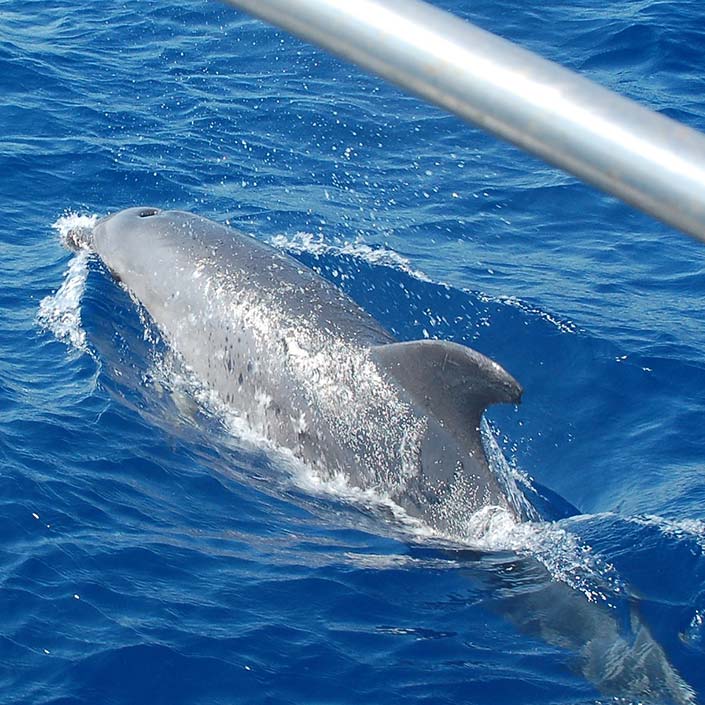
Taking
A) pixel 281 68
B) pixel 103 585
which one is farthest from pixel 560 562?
pixel 281 68

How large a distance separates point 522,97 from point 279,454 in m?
8.73

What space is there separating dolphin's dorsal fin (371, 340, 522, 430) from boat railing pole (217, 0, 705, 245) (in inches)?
253

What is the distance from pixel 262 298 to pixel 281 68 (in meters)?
9.74

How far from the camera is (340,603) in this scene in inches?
314

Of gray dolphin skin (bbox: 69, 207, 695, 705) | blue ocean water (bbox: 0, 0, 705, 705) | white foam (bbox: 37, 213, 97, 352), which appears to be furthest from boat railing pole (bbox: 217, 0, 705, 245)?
white foam (bbox: 37, 213, 97, 352)

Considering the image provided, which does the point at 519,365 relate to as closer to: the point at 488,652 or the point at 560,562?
the point at 560,562

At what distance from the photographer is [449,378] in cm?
880

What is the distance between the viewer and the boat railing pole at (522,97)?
1.60 metres

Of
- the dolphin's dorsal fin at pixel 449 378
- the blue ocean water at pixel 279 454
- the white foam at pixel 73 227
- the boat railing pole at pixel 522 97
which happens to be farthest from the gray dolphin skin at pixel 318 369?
the boat railing pole at pixel 522 97

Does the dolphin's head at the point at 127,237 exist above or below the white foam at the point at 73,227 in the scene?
above

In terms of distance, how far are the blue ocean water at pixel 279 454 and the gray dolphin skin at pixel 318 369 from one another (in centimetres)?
28

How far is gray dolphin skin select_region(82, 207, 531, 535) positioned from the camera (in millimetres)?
9141

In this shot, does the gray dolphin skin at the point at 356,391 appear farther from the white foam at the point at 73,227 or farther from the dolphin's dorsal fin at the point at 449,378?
the white foam at the point at 73,227

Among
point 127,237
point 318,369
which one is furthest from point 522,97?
point 127,237
